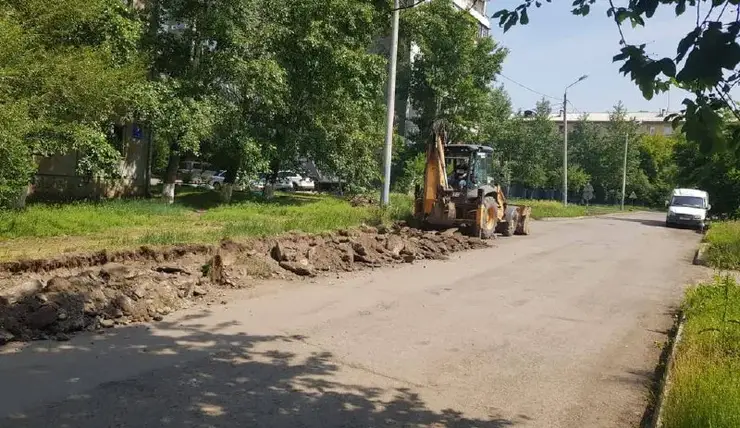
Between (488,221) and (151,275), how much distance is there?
1315 cm

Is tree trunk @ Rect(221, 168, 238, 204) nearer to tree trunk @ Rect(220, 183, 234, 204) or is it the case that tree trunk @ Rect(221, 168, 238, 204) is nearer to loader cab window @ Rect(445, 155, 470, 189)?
tree trunk @ Rect(220, 183, 234, 204)

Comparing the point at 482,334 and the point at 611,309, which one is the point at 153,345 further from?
the point at 611,309

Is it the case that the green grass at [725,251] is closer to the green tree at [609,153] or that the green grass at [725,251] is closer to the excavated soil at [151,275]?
the excavated soil at [151,275]

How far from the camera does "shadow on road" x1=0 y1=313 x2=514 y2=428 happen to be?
16.6ft

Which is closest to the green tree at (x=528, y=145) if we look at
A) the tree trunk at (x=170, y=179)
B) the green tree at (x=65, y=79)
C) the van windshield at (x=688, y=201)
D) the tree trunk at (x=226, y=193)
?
the van windshield at (x=688, y=201)

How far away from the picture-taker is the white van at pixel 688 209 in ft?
→ 113

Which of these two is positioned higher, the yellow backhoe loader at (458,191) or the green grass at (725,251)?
the yellow backhoe loader at (458,191)

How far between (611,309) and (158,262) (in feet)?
24.9

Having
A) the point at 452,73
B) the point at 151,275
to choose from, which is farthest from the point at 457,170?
the point at 452,73

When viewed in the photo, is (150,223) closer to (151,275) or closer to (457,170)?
(151,275)

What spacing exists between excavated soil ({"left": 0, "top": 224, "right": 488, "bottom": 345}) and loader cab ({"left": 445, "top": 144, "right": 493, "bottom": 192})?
547 cm

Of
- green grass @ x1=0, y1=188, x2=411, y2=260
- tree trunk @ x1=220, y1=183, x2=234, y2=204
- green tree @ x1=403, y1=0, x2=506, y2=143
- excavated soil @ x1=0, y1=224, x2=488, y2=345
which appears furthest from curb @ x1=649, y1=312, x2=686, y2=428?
green tree @ x1=403, y1=0, x2=506, y2=143

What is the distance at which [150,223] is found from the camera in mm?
17641

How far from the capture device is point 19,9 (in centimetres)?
1557
